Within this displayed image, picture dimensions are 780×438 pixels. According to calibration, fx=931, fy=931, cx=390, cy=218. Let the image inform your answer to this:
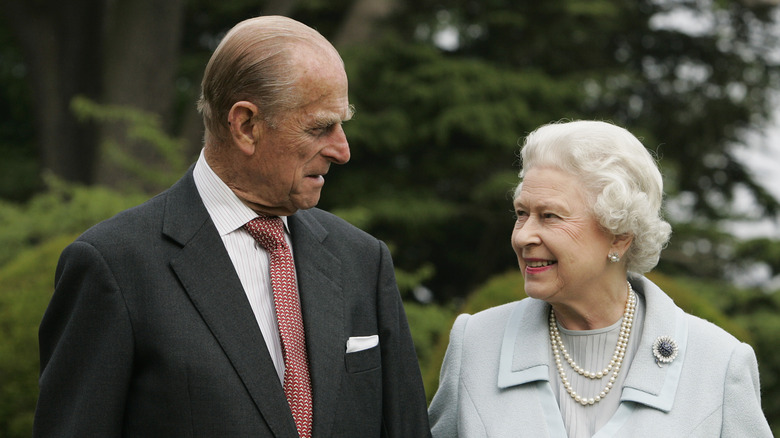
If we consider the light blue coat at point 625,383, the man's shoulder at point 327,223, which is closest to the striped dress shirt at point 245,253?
the man's shoulder at point 327,223

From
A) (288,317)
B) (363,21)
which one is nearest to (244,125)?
(288,317)

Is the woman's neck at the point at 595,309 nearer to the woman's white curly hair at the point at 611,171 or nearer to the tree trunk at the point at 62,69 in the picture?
the woman's white curly hair at the point at 611,171

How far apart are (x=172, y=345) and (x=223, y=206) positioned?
439 millimetres

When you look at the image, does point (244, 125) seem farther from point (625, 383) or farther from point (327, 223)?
point (625, 383)

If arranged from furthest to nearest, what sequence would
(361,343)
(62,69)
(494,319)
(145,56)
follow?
(62,69) < (145,56) < (494,319) < (361,343)

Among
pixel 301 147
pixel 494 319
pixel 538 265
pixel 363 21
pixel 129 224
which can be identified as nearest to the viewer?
pixel 129 224

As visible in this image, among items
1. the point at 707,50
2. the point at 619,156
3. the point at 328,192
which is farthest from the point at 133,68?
the point at 619,156

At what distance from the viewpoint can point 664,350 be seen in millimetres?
2783

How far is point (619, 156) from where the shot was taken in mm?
2779

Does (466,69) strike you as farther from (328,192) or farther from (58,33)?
(58,33)

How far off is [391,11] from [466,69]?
129cm

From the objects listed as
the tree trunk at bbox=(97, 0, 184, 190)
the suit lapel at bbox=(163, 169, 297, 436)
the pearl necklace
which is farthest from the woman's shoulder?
the tree trunk at bbox=(97, 0, 184, 190)

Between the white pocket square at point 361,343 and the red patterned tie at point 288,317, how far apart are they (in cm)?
14

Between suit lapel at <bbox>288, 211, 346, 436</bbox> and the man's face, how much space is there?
176 mm
